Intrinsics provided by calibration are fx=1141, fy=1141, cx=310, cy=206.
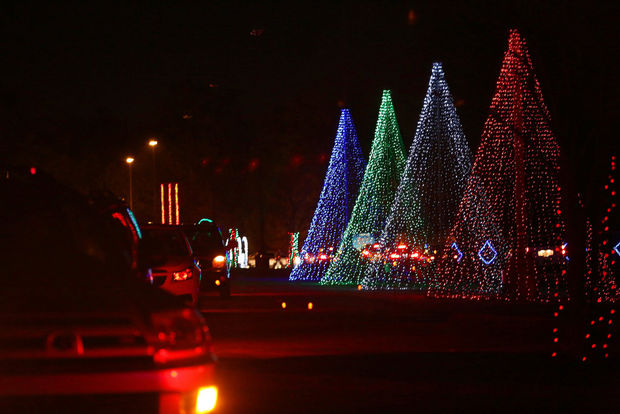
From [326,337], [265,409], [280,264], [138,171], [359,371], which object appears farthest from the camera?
[138,171]

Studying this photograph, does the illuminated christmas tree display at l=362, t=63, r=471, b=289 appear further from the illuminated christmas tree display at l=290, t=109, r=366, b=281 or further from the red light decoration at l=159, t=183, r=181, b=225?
the red light decoration at l=159, t=183, r=181, b=225

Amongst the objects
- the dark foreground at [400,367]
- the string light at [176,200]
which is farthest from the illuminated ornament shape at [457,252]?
the string light at [176,200]

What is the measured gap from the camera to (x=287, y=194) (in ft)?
256

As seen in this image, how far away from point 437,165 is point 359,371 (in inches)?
1084

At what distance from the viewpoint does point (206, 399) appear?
22.1 feet

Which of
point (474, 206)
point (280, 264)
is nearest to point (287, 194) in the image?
point (280, 264)

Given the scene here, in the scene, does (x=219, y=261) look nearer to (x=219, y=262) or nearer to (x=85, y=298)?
(x=219, y=262)

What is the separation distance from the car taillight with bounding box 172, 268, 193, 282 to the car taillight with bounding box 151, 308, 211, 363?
1441cm

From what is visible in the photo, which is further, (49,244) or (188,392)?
(49,244)

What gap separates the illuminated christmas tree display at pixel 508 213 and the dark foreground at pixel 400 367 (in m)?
5.75

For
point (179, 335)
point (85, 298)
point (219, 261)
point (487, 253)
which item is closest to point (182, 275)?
point (219, 261)

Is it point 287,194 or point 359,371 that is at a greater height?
point 287,194

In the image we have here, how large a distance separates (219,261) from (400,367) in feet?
52.7

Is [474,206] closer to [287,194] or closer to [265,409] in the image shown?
[265,409]
